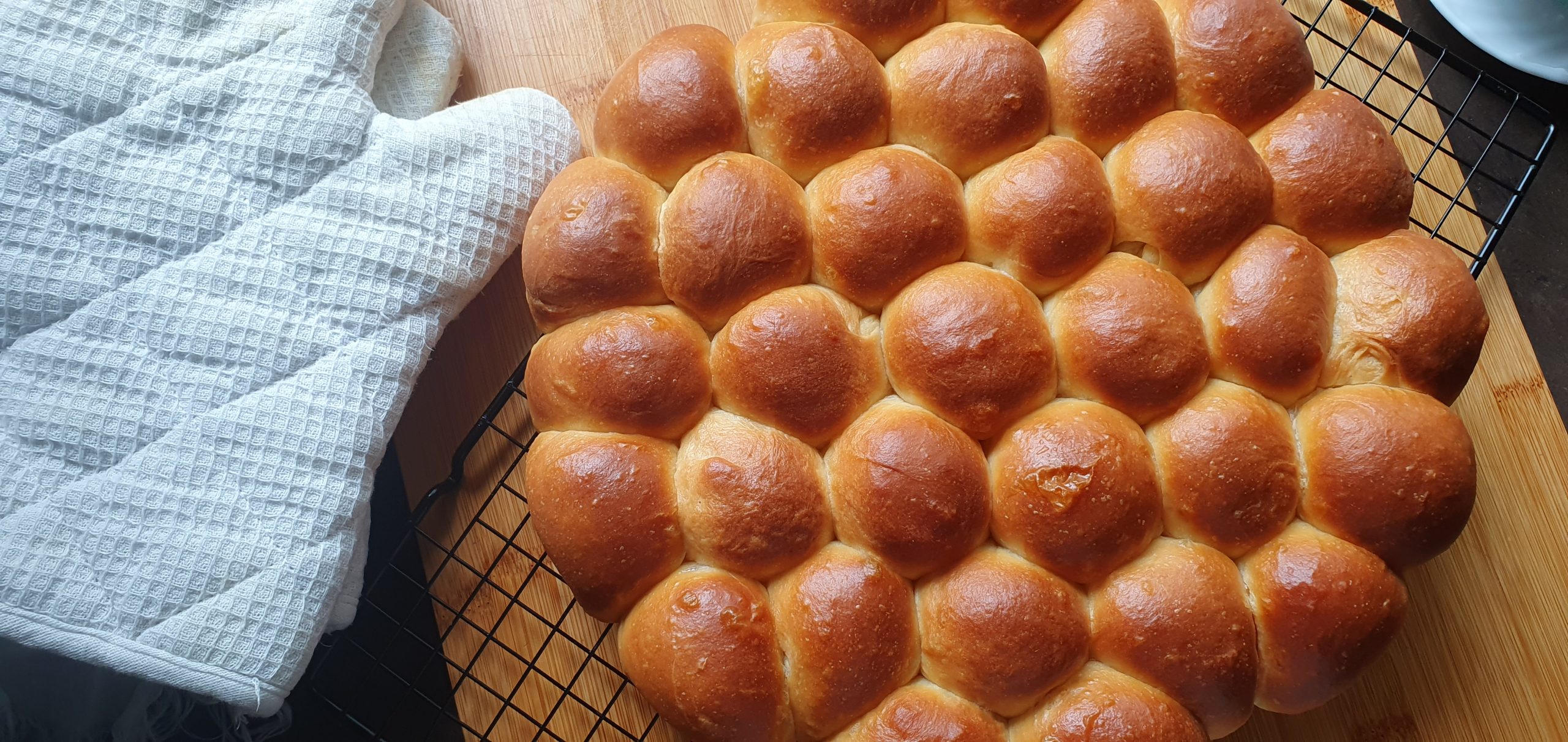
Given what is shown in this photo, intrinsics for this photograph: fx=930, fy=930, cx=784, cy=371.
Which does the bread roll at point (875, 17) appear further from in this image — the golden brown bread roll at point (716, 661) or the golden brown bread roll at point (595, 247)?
the golden brown bread roll at point (716, 661)

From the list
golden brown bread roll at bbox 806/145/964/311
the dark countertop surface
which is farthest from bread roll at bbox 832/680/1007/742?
the dark countertop surface

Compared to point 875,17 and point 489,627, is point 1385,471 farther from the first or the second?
point 489,627

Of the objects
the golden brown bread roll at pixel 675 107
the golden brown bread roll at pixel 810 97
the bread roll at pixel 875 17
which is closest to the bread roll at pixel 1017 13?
the bread roll at pixel 875 17

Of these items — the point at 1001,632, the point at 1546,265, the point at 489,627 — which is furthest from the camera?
the point at 1546,265

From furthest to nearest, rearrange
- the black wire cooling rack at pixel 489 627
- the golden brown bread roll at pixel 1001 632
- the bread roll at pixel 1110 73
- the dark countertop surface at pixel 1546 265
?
the dark countertop surface at pixel 1546 265, the black wire cooling rack at pixel 489 627, the bread roll at pixel 1110 73, the golden brown bread roll at pixel 1001 632

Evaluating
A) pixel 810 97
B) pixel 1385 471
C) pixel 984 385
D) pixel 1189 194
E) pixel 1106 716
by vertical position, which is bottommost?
pixel 1106 716

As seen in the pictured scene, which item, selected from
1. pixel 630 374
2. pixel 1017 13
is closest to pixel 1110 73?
pixel 1017 13

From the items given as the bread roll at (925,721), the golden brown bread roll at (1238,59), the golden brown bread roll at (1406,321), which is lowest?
the bread roll at (925,721)
